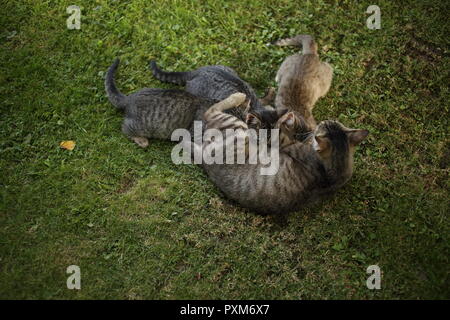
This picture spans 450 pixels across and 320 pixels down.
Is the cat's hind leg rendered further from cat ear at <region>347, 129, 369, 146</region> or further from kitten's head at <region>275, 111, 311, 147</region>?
cat ear at <region>347, 129, 369, 146</region>

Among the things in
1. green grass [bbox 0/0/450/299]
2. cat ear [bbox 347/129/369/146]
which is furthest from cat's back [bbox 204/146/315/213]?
cat ear [bbox 347/129/369/146]

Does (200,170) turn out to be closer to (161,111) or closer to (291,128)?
(161,111)

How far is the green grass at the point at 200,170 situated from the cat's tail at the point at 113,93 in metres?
0.13

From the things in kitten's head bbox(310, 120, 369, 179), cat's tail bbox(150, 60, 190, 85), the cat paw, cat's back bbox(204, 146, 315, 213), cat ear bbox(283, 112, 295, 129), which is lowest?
cat's back bbox(204, 146, 315, 213)

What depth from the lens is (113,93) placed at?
4160 mm

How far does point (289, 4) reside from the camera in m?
5.00

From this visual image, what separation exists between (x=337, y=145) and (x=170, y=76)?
2.02 metres

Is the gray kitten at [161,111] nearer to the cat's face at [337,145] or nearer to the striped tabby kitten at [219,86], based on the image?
the striped tabby kitten at [219,86]

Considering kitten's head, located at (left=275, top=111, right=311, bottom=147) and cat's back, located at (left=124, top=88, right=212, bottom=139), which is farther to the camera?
cat's back, located at (left=124, top=88, right=212, bottom=139)

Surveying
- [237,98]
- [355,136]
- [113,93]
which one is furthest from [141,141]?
[355,136]

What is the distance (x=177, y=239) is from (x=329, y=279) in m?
1.30

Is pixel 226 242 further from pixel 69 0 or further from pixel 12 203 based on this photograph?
pixel 69 0

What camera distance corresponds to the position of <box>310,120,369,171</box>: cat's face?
335 centimetres

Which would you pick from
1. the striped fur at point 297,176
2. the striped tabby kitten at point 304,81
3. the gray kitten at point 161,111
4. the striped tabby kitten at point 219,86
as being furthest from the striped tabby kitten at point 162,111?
the striped fur at point 297,176
